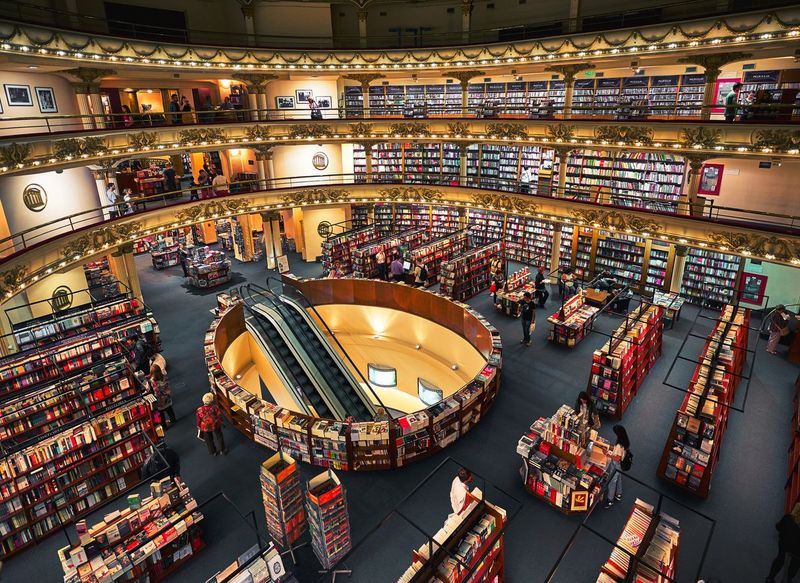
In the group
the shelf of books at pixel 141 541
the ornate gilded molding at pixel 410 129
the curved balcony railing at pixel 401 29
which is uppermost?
the curved balcony railing at pixel 401 29

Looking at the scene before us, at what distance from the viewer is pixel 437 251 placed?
61.8 feet

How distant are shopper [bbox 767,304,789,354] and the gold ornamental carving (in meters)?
7.78

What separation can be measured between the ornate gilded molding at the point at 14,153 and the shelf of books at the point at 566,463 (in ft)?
42.7

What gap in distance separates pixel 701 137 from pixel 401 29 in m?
13.3

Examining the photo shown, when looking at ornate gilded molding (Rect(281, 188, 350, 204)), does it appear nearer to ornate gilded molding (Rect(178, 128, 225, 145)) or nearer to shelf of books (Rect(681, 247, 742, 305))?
ornate gilded molding (Rect(178, 128, 225, 145))

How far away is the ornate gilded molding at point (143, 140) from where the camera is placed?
15180 millimetres

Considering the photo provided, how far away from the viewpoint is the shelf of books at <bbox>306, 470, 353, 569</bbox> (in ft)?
23.5

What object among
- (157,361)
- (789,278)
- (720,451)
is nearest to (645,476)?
(720,451)

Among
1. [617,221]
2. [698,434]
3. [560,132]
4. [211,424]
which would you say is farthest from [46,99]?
[698,434]

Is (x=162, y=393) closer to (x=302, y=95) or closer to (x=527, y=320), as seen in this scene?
(x=527, y=320)

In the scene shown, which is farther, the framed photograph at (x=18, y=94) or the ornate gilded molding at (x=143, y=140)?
the ornate gilded molding at (x=143, y=140)

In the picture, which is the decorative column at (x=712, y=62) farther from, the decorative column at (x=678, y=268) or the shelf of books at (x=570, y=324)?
the shelf of books at (x=570, y=324)

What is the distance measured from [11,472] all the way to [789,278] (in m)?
19.7

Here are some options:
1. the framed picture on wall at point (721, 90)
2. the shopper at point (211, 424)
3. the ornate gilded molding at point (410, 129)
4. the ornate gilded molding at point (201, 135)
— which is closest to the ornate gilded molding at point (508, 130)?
the ornate gilded molding at point (410, 129)
